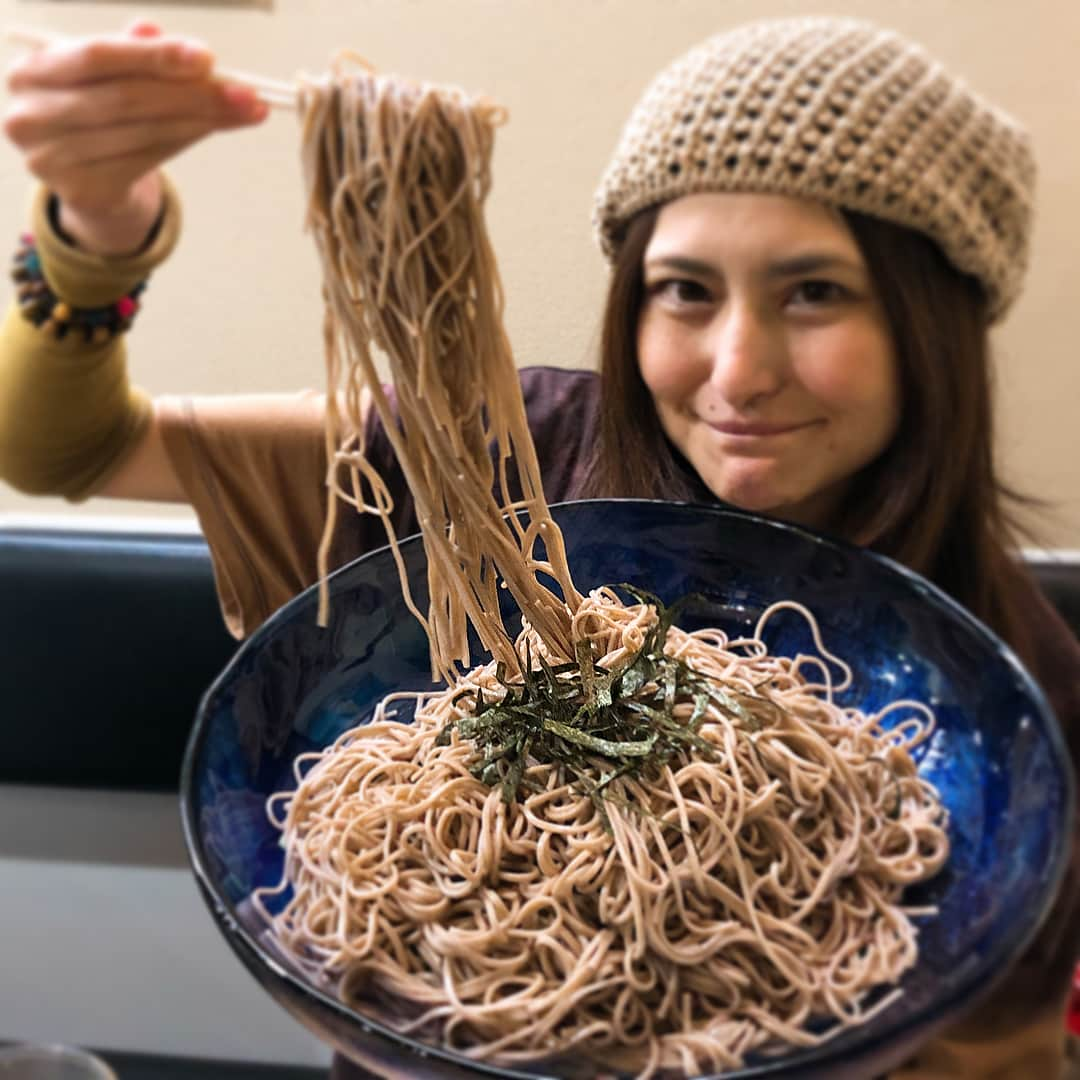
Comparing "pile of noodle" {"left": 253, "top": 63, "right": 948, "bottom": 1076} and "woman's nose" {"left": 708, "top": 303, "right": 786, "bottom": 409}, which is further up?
"woman's nose" {"left": 708, "top": 303, "right": 786, "bottom": 409}

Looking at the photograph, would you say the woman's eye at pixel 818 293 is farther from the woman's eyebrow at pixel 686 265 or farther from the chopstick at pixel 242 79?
the chopstick at pixel 242 79

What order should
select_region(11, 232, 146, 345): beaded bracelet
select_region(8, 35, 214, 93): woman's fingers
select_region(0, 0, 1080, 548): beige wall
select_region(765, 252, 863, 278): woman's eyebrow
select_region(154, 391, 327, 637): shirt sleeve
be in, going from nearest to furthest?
select_region(8, 35, 214, 93): woman's fingers → select_region(11, 232, 146, 345): beaded bracelet → select_region(765, 252, 863, 278): woman's eyebrow → select_region(154, 391, 327, 637): shirt sleeve → select_region(0, 0, 1080, 548): beige wall

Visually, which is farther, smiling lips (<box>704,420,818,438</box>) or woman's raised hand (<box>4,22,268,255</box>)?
smiling lips (<box>704,420,818,438</box>)

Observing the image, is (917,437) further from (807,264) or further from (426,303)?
(426,303)

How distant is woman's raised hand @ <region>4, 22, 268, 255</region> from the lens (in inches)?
16.5

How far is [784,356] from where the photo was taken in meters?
0.70

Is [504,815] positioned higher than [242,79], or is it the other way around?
[242,79]

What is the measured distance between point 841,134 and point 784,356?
0.48 feet

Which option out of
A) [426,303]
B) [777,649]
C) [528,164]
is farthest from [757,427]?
[528,164]

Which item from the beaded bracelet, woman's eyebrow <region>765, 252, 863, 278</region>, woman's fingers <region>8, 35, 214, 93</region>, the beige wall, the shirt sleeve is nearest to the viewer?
woman's fingers <region>8, 35, 214, 93</region>

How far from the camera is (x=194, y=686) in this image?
1.38 metres

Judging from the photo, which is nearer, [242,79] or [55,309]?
[242,79]

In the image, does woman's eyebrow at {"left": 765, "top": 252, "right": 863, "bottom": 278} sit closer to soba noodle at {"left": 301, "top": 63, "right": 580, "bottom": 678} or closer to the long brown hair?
the long brown hair

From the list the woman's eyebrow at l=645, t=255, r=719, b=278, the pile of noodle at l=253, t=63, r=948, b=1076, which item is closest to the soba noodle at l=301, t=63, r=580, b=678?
the pile of noodle at l=253, t=63, r=948, b=1076
